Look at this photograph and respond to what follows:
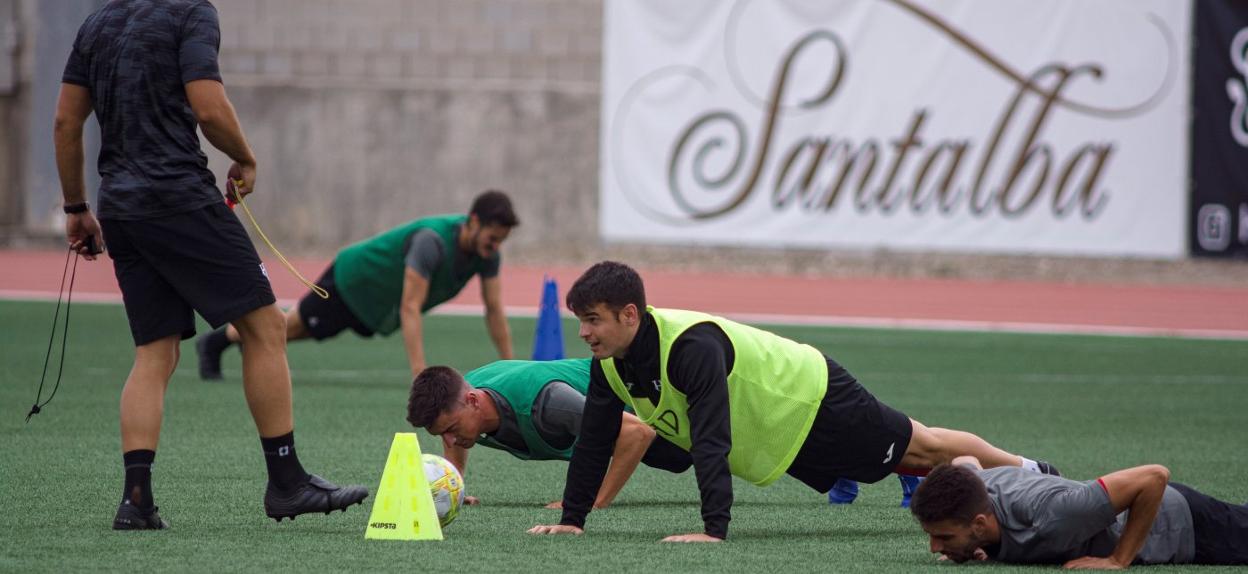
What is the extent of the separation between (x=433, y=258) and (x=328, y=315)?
1089 mm

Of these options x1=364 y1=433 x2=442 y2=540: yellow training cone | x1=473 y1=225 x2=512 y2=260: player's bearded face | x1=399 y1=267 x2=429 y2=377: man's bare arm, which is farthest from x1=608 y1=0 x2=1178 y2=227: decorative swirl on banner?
x1=364 y1=433 x2=442 y2=540: yellow training cone

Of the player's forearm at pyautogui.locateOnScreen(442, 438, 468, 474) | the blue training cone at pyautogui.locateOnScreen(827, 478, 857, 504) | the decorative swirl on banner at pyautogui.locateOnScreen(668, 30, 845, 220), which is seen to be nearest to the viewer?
the player's forearm at pyautogui.locateOnScreen(442, 438, 468, 474)

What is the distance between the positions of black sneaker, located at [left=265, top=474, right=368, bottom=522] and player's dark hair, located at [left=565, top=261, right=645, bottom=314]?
998mm

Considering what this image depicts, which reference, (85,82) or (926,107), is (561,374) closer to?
(85,82)

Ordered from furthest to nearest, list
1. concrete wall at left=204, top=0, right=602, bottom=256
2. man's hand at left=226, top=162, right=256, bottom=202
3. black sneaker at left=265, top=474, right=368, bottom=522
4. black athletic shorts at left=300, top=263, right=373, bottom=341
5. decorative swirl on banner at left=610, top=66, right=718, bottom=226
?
concrete wall at left=204, top=0, right=602, bottom=256 < decorative swirl on banner at left=610, top=66, right=718, bottom=226 < black athletic shorts at left=300, top=263, right=373, bottom=341 < man's hand at left=226, top=162, right=256, bottom=202 < black sneaker at left=265, top=474, right=368, bottom=522

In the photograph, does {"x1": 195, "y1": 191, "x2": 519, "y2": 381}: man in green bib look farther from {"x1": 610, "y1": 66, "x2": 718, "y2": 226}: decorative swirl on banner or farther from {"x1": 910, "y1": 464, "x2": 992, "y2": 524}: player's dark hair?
{"x1": 610, "y1": 66, "x2": 718, "y2": 226}: decorative swirl on banner

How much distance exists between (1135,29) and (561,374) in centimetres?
1577

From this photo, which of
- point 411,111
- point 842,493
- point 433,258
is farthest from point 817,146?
point 842,493

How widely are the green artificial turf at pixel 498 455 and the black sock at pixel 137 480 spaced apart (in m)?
0.16

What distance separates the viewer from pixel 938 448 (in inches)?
237

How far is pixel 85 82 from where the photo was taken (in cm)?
570

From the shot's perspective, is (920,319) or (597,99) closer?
(920,319)

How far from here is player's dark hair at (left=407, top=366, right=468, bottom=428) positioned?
5941 millimetres

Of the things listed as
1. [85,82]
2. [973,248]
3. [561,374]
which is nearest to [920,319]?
[973,248]
